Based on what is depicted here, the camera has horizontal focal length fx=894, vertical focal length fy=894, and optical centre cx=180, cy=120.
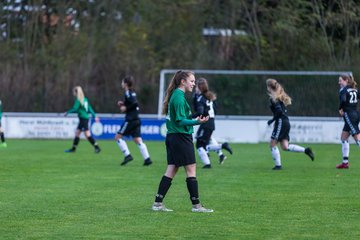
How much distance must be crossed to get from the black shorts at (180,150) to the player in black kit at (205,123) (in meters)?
5.82

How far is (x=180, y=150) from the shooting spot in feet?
37.1

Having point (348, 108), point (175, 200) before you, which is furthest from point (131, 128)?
point (175, 200)

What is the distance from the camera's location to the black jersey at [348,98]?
18391 millimetres

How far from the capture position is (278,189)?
14.5m

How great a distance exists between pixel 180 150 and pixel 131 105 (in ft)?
27.7

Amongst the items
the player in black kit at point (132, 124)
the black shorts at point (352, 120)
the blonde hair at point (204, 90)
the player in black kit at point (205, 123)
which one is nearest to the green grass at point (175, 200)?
the player in black kit at point (132, 124)

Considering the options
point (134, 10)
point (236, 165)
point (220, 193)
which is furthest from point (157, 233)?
point (134, 10)

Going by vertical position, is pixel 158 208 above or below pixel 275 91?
below

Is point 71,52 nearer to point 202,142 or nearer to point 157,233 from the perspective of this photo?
point 202,142

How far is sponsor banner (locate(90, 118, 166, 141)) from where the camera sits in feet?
102

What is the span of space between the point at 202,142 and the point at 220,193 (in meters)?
5.19

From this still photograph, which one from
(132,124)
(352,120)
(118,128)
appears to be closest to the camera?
(352,120)

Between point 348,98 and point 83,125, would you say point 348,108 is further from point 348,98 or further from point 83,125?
point 83,125

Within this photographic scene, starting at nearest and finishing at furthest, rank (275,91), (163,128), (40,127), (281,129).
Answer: (275,91) < (281,129) < (163,128) < (40,127)
